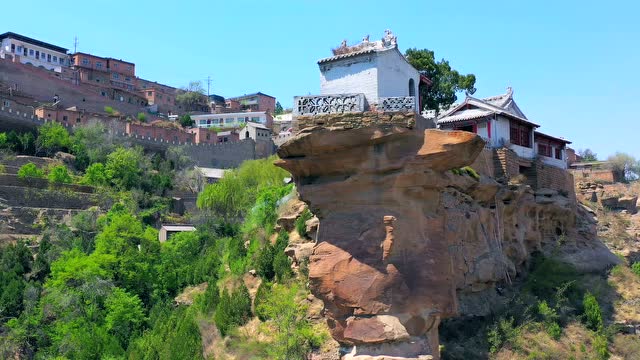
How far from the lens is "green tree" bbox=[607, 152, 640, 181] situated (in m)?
45.7

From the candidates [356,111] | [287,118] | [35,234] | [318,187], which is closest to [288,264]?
[318,187]

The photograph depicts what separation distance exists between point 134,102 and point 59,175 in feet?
90.5

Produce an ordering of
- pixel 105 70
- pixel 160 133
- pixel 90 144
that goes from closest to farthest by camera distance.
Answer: pixel 90 144, pixel 160 133, pixel 105 70

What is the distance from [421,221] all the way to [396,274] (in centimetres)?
123

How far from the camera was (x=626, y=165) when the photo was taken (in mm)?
49719

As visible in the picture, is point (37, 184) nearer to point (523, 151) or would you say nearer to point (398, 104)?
point (523, 151)

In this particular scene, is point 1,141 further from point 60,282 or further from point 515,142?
point 515,142

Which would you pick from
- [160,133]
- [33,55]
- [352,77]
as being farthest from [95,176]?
[352,77]

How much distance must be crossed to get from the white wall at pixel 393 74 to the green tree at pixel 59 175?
29122 mm

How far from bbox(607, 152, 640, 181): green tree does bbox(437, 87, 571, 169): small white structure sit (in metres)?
22.1

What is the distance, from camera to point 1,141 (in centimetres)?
4062

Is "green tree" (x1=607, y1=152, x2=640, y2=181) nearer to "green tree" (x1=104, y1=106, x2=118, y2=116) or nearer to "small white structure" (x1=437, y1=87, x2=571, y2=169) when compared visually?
"small white structure" (x1=437, y1=87, x2=571, y2=169)

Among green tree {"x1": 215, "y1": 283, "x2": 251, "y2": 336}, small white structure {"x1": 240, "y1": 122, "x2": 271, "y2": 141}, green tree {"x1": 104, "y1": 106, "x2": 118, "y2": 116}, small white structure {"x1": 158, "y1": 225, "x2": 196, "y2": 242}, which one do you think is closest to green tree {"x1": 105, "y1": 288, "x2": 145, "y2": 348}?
green tree {"x1": 215, "y1": 283, "x2": 251, "y2": 336}

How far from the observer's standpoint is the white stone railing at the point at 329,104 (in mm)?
12906
